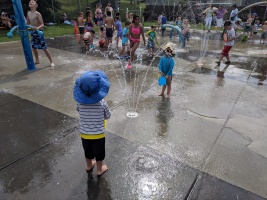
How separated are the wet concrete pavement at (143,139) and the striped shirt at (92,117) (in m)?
0.64

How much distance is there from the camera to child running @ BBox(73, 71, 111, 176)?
7.85 ft

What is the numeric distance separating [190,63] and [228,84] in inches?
86.4

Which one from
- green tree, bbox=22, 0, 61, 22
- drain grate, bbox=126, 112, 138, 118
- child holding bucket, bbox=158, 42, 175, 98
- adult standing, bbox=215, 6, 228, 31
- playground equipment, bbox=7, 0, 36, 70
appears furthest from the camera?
green tree, bbox=22, 0, 61, 22

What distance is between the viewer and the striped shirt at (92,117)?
101 inches

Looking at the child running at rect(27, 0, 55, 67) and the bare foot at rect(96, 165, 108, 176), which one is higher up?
the child running at rect(27, 0, 55, 67)

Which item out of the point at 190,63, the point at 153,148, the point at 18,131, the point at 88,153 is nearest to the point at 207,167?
the point at 153,148

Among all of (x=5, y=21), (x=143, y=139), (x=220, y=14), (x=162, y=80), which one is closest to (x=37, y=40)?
(x=162, y=80)

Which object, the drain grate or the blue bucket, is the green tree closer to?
the blue bucket

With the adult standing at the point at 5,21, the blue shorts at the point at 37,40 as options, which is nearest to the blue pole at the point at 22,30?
the blue shorts at the point at 37,40

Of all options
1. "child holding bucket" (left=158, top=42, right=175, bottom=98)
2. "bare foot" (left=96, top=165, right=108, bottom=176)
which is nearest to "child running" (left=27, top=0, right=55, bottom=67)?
"child holding bucket" (left=158, top=42, right=175, bottom=98)

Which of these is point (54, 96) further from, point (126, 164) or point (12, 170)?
point (126, 164)

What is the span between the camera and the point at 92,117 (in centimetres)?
259

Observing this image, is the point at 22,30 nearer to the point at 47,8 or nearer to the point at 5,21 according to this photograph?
the point at 5,21

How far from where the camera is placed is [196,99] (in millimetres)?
5059
